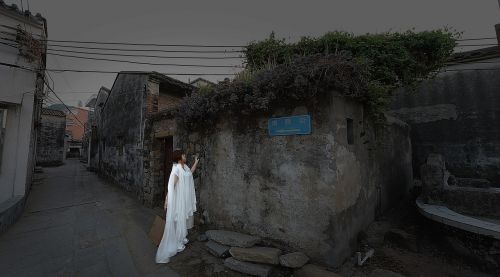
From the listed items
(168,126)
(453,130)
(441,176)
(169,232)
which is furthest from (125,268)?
(453,130)

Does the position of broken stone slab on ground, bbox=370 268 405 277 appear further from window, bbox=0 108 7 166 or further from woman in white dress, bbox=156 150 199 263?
window, bbox=0 108 7 166

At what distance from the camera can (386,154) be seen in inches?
240

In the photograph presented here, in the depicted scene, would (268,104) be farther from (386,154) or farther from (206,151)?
(386,154)

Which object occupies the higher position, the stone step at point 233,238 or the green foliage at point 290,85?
the green foliage at point 290,85

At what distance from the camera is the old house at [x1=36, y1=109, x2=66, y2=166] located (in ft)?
64.6

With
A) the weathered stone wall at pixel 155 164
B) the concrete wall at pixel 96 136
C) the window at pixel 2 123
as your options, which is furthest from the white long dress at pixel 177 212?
the concrete wall at pixel 96 136

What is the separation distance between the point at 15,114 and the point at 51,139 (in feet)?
56.3

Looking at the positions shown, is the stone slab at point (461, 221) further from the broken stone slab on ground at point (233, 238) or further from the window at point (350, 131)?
the broken stone slab on ground at point (233, 238)

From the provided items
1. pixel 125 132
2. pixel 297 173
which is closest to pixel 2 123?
pixel 125 132

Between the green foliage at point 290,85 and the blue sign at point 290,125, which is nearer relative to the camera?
the green foliage at point 290,85

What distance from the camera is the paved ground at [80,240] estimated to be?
12.7ft

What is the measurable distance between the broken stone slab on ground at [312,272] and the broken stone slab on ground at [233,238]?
2.81 ft

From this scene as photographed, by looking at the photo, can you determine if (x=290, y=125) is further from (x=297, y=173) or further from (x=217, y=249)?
(x=217, y=249)

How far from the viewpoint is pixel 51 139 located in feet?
66.4
